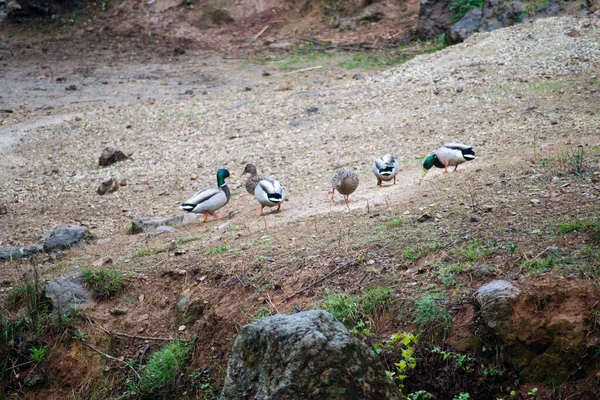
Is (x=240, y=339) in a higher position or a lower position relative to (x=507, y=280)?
higher

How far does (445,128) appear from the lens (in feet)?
36.8

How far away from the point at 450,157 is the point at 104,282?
4517 millimetres

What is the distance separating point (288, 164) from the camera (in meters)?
11.1

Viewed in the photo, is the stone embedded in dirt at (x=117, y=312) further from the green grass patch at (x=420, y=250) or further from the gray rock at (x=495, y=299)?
the gray rock at (x=495, y=299)

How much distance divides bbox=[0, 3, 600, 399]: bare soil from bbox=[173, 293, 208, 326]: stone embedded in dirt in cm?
5

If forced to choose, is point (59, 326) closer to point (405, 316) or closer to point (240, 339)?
point (240, 339)

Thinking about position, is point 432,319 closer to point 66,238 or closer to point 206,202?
point 206,202

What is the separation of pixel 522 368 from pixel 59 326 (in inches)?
145

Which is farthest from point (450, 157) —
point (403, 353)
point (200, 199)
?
point (403, 353)

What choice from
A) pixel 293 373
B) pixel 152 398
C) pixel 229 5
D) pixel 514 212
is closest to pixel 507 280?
pixel 514 212

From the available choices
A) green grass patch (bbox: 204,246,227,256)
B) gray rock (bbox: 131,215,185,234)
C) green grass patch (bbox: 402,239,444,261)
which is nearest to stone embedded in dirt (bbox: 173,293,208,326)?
green grass patch (bbox: 204,246,227,256)

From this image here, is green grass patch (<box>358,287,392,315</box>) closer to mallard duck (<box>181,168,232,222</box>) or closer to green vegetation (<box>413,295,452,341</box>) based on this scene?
green vegetation (<box>413,295,452,341</box>)

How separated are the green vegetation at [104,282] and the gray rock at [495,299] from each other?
10.5ft

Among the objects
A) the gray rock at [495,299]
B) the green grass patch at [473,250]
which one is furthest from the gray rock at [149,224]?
the gray rock at [495,299]
